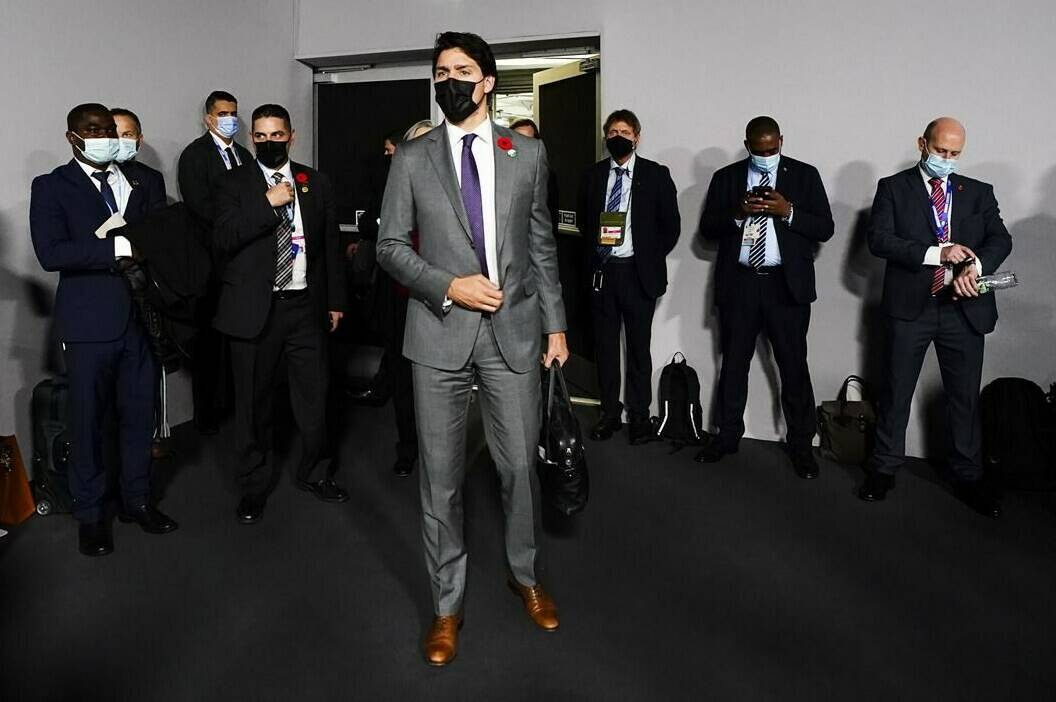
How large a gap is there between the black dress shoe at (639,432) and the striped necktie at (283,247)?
2.18 m

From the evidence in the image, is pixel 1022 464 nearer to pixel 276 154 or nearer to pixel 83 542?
pixel 276 154

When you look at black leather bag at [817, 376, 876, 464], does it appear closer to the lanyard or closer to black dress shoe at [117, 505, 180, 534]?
the lanyard

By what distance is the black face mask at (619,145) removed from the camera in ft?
14.6

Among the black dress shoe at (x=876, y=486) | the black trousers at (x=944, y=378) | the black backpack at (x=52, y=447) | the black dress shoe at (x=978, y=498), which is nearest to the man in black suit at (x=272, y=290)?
the black backpack at (x=52, y=447)

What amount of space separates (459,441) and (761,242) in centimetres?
230

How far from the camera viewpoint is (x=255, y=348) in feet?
11.4

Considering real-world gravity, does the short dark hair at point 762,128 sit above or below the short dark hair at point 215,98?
below

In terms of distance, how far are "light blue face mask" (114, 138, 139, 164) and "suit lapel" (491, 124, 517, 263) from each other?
5.90 feet

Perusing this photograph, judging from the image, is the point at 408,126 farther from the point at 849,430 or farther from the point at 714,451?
the point at 849,430

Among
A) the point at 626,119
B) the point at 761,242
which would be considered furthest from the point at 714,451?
the point at 626,119

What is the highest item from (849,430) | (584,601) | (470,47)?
(470,47)

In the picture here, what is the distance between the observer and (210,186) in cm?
446

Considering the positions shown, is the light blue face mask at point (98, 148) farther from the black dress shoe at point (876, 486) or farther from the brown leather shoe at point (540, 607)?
the black dress shoe at point (876, 486)

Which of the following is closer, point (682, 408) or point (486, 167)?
point (486, 167)
